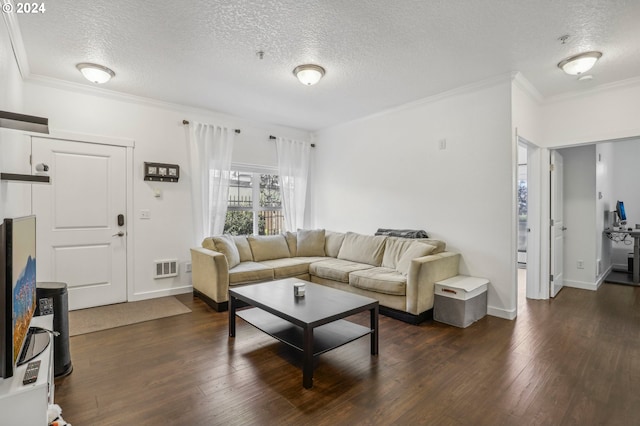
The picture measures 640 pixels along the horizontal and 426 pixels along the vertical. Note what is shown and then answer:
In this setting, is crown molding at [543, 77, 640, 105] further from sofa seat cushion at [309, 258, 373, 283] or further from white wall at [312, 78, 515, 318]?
sofa seat cushion at [309, 258, 373, 283]

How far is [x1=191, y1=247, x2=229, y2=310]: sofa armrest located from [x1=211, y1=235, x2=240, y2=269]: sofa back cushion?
0.15 meters

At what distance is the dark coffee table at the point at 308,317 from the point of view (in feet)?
7.39

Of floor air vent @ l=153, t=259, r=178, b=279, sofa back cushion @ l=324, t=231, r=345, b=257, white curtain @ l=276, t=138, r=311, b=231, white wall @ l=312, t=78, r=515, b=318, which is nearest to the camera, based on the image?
white wall @ l=312, t=78, r=515, b=318

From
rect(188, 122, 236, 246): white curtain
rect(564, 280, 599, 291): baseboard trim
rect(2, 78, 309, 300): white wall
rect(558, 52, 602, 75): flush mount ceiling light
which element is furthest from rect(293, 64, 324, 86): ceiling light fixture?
rect(564, 280, 599, 291): baseboard trim

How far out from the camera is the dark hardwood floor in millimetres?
1873

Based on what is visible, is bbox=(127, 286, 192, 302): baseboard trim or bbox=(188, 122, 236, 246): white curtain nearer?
bbox=(127, 286, 192, 302): baseboard trim

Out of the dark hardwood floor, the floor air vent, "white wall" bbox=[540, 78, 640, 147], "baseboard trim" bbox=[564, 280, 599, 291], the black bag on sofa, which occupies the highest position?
"white wall" bbox=[540, 78, 640, 147]

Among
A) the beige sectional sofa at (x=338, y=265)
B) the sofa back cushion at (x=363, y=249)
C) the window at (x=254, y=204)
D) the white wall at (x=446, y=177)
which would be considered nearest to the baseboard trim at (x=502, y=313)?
the white wall at (x=446, y=177)

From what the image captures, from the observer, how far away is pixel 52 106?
3.65 meters

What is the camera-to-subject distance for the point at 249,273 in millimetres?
3982

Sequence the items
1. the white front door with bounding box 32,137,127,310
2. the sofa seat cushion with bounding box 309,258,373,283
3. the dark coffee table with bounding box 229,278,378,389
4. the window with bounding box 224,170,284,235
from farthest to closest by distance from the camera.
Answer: the window with bounding box 224,170,284,235, the sofa seat cushion with bounding box 309,258,373,283, the white front door with bounding box 32,137,127,310, the dark coffee table with bounding box 229,278,378,389

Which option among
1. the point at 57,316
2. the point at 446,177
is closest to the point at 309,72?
the point at 446,177

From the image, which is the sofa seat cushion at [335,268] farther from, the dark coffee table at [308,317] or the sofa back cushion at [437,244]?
the dark coffee table at [308,317]

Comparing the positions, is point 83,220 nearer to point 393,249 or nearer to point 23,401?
point 23,401
